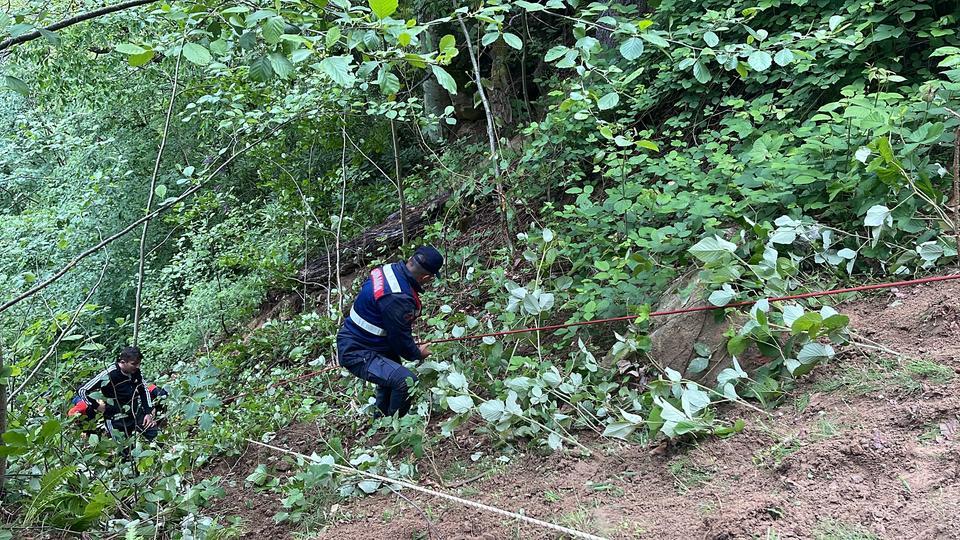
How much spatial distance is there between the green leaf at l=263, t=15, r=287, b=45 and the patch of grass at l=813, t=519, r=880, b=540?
260 cm

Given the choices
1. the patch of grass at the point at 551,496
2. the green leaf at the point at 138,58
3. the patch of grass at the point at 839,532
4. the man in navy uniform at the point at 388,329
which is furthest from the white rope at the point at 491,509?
the green leaf at the point at 138,58

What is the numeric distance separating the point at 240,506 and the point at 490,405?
2.01 m

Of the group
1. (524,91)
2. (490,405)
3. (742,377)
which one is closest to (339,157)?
(524,91)

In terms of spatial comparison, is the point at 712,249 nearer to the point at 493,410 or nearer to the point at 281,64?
the point at 493,410

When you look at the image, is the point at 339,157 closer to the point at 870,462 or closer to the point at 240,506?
the point at 240,506

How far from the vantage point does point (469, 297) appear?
6.45m

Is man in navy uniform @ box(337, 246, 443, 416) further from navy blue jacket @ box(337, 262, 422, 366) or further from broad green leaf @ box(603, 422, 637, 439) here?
broad green leaf @ box(603, 422, 637, 439)

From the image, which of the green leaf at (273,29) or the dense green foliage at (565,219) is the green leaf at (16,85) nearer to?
the dense green foliage at (565,219)

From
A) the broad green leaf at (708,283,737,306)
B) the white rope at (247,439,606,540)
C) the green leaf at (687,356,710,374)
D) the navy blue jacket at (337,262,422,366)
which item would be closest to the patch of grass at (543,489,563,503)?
the white rope at (247,439,606,540)

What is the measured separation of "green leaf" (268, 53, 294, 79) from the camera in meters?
2.41

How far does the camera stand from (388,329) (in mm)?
4699

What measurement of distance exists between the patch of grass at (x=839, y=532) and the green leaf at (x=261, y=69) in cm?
260

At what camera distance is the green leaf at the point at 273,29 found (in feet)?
7.64

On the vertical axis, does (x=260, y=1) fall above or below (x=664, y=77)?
above
